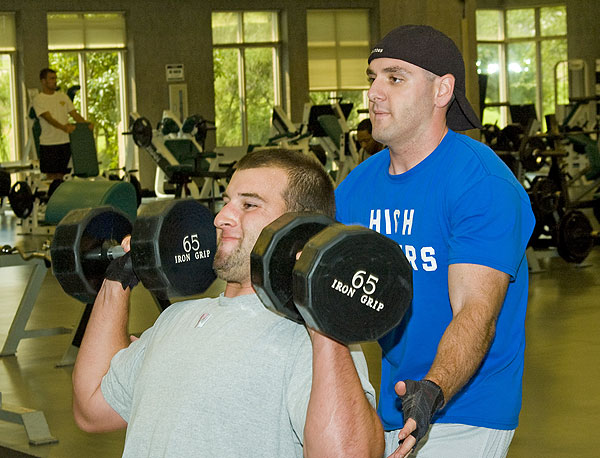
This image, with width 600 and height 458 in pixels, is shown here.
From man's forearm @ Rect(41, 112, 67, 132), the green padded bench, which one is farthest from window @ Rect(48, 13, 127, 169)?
the green padded bench

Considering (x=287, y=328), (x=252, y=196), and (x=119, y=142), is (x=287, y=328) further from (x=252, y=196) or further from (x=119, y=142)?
(x=119, y=142)

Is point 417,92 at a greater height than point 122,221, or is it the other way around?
point 417,92

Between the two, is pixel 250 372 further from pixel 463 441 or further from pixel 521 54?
pixel 521 54

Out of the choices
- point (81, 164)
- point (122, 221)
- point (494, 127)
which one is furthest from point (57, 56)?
point (122, 221)

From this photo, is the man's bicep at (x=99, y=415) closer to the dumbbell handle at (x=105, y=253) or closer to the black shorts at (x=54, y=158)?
the dumbbell handle at (x=105, y=253)

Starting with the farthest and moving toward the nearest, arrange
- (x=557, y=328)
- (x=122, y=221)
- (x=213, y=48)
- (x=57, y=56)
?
(x=213, y=48) < (x=57, y=56) < (x=557, y=328) < (x=122, y=221)

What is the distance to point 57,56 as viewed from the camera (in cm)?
1583

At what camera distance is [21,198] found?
10.1 m

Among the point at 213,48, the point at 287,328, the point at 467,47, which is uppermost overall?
the point at 213,48

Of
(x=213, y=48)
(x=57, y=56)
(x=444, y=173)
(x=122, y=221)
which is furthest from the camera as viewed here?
(x=213, y=48)

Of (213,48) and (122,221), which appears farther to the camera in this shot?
(213,48)

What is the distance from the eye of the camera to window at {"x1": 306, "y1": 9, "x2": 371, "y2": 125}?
1770cm

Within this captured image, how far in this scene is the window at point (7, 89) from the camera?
15391 millimetres

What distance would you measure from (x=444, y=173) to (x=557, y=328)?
3.54 metres
